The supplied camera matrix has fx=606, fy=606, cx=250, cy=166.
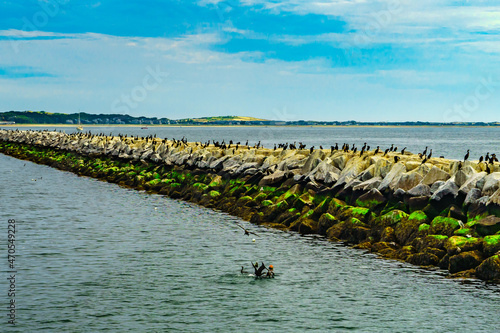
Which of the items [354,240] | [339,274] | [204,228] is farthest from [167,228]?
[339,274]

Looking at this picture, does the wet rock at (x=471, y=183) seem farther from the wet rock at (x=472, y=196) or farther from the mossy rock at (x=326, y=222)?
the mossy rock at (x=326, y=222)

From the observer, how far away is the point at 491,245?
16.8 metres

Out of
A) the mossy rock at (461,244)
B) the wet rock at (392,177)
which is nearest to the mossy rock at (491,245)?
the mossy rock at (461,244)

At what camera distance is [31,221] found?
26078mm

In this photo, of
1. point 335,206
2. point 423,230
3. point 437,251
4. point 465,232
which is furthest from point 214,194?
point 465,232

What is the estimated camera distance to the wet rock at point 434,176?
2189 centimetres

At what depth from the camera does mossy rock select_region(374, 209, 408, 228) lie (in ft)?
66.4

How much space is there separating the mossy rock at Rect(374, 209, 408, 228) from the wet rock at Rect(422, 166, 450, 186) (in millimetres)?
2221

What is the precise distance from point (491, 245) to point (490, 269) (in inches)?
38.5

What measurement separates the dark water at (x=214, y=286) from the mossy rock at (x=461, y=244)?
106 cm

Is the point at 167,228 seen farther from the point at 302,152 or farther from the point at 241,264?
the point at 302,152

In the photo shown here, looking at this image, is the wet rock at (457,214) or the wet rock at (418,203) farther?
the wet rock at (418,203)

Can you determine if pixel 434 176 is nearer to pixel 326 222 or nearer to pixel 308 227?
pixel 326 222

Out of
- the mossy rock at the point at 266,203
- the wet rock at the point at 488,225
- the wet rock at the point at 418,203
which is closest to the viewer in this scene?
the wet rock at the point at 488,225
